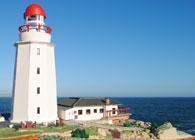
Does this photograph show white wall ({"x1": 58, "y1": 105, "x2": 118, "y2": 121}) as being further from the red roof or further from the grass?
the red roof

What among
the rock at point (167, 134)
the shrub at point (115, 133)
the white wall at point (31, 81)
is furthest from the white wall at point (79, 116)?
the rock at point (167, 134)

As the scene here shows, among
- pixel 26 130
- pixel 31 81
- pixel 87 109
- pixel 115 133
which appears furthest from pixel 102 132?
pixel 31 81

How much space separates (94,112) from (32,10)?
64.5 feet

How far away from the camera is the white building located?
4522 centimetres

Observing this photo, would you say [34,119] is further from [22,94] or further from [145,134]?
[145,134]

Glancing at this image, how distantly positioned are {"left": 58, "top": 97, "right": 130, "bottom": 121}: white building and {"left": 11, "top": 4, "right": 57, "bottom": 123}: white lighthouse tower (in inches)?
271

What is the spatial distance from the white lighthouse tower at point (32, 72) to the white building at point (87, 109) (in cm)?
689

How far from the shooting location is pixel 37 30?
3800cm

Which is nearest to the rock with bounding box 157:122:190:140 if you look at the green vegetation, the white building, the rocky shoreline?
the rocky shoreline

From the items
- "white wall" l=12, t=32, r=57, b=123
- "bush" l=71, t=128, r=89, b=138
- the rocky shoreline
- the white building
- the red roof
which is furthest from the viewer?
the white building

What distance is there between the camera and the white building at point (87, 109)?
1780 inches

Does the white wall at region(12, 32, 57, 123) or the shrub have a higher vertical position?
the white wall at region(12, 32, 57, 123)

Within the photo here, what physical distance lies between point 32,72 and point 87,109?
13.1 metres

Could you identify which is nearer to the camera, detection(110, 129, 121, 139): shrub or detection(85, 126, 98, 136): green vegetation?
detection(85, 126, 98, 136): green vegetation
